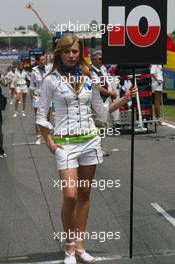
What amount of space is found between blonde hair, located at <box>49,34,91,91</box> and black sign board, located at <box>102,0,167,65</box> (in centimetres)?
20

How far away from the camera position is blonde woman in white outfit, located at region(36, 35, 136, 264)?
4.71m

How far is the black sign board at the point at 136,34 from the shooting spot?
4.84m

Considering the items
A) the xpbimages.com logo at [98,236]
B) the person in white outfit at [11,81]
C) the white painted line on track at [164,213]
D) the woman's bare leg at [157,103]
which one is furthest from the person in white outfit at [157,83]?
the person in white outfit at [11,81]

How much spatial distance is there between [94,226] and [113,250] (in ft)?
2.67

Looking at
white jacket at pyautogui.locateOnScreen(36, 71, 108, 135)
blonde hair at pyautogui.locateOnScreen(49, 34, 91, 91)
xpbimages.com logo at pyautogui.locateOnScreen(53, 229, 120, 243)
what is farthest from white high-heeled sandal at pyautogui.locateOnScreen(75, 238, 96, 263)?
blonde hair at pyautogui.locateOnScreen(49, 34, 91, 91)

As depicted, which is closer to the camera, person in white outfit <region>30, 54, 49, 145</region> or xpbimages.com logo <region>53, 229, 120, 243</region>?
xpbimages.com logo <region>53, 229, 120, 243</region>

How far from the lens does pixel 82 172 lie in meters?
4.84

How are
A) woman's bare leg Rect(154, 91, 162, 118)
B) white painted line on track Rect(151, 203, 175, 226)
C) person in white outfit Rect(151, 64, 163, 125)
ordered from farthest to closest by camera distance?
woman's bare leg Rect(154, 91, 162, 118)
person in white outfit Rect(151, 64, 163, 125)
white painted line on track Rect(151, 203, 175, 226)

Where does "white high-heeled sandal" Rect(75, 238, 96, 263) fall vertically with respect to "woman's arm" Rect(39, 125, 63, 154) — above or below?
below

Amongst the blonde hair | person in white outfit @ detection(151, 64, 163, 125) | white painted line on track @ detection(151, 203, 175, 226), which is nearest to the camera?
the blonde hair

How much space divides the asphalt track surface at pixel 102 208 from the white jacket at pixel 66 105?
49.8 inches

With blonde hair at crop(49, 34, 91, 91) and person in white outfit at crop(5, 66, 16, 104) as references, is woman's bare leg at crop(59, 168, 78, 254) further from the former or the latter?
person in white outfit at crop(5, 66, 16, 104)

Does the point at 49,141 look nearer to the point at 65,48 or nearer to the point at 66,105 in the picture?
the point at 66,105

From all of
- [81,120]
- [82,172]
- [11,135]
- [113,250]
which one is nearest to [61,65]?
[81,120]
